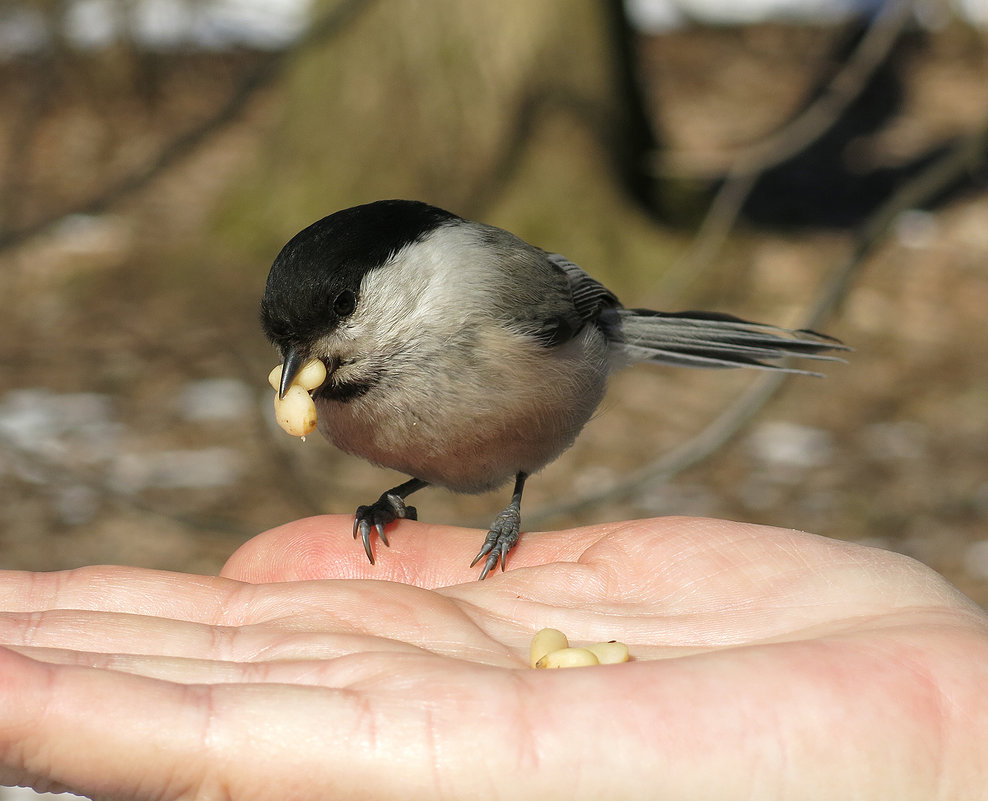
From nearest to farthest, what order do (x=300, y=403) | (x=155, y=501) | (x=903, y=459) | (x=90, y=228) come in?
1. (x=300, y=403)
2. (x=155, y=501)
3. (x=903, y=459)
4. (x=90, y=228)

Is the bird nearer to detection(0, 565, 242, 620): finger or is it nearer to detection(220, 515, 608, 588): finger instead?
detection(220, 515, 608, 588): finger

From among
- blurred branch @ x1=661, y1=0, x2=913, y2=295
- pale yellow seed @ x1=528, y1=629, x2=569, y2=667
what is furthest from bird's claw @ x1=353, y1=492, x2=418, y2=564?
blurred branch @ x1=661, y1=0, x2=913, y2=295

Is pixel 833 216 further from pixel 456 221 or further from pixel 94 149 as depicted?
pixel 94 149

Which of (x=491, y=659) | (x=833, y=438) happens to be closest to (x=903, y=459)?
(x=833, y=438)

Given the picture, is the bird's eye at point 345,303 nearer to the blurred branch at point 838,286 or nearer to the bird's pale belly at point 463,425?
the bird's pale belly at point 463,425

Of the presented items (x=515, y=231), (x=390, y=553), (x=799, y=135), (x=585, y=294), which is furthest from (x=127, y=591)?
(x=515, y=231)

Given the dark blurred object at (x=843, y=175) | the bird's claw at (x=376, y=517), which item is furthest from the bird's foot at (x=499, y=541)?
the dark blurred object at (x=843, y=175)
